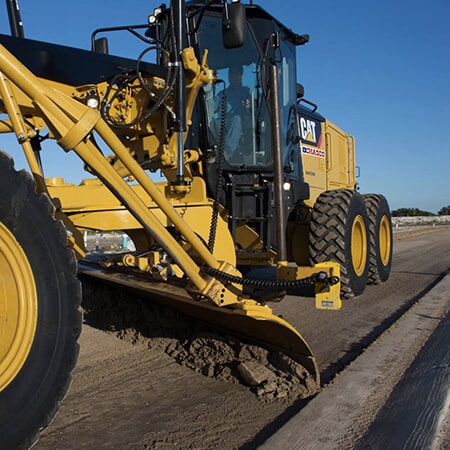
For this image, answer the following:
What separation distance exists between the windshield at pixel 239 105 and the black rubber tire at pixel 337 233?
1.00 metres

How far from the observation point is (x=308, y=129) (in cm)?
689

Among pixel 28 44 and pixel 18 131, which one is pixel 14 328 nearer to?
pixel 18 131

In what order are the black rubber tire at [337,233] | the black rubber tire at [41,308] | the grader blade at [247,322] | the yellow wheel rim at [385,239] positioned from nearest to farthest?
the black rubber tire at [41,308]
the grader blade at [247,322]
the black rubber tire at [337,233]
the yellow wheel rim at [385,239]

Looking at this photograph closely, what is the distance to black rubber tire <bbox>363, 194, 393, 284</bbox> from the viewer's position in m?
7.47

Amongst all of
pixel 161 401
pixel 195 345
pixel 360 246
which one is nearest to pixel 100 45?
pixel 195 345

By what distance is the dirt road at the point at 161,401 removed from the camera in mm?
2801

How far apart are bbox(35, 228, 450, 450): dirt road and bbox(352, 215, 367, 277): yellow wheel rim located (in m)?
1.26

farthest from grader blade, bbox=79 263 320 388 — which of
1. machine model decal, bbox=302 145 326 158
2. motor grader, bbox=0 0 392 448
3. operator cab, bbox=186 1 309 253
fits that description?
machine model decal, bbox=302 145 326 158

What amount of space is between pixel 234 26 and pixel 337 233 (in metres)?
2.67

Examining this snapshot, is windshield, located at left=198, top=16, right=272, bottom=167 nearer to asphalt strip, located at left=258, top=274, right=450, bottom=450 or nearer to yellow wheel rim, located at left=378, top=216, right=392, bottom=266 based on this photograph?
asphalt strip, located at left=258, top=274, right=450, bottom=450

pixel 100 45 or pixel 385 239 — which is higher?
pixel 100 45

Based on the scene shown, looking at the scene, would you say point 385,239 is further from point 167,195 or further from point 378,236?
point 167,195

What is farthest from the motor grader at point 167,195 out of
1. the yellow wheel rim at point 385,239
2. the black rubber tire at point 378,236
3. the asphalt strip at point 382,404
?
the yellow wheel rim at point 385,239

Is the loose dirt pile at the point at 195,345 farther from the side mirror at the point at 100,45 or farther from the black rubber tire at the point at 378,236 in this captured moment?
the black rubber tire at the point at 378,236
